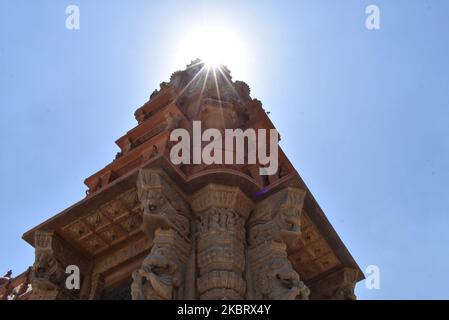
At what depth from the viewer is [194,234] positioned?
10680 millimetres

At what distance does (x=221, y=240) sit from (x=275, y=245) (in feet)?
3.09

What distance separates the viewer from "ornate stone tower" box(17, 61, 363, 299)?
981cm

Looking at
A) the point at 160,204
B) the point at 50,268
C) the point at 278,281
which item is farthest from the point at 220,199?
the point at 50,268

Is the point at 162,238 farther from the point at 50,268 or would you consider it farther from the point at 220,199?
the point at 50,268

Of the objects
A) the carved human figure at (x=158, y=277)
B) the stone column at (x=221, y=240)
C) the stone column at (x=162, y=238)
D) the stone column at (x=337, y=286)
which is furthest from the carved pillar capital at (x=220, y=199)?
the stone column at (x=337, y=286)

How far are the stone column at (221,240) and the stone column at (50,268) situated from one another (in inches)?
110

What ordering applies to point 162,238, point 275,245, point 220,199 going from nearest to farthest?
point 162,238
point 275,245
point 220,199

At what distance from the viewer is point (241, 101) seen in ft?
49.0

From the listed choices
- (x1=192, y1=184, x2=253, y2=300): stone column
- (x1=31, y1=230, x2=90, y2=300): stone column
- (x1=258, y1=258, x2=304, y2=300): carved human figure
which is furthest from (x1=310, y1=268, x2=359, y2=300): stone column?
(x1=31, y1=230, x2=90, y2=300): stone column

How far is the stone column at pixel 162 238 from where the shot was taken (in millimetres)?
9320

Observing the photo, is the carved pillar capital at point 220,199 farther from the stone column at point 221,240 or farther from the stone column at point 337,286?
the stone column at point 337,286
